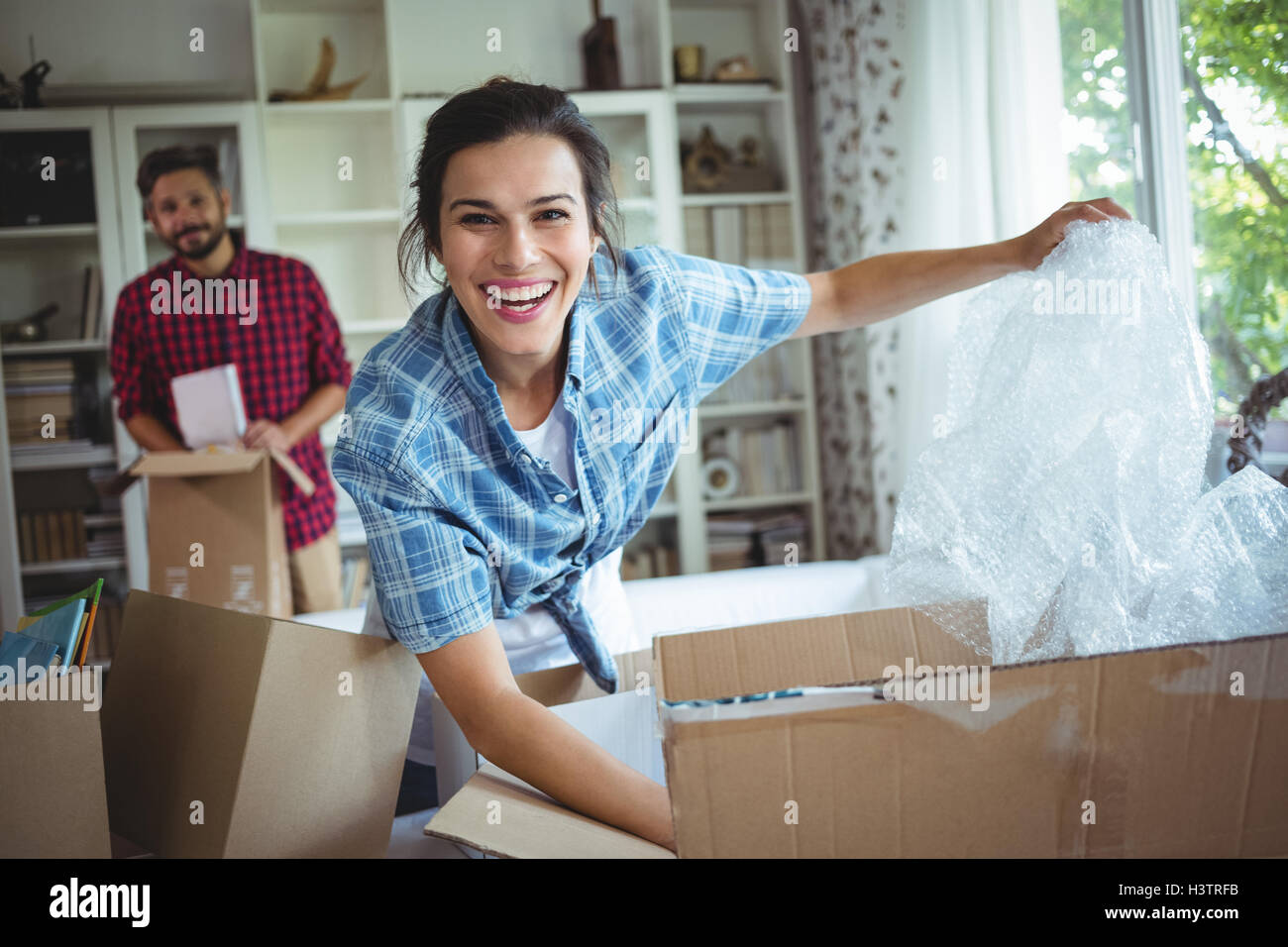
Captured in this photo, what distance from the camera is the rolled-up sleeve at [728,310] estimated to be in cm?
128

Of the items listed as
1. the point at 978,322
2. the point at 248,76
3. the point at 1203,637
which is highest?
the point at 248,76

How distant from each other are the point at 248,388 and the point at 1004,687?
2.51 m

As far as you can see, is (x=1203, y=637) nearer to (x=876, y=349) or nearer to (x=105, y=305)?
(x=876, y=349)

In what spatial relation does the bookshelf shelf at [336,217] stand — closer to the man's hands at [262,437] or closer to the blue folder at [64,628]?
the man's hands at [262,437]

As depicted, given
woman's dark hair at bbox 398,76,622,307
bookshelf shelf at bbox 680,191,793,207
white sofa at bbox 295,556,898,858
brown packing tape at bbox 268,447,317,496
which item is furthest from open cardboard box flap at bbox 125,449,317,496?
bookshelf shelf at bbox 680,191,793,207

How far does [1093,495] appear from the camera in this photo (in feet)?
2.93

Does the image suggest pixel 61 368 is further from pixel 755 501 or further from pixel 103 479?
pixel 755 501

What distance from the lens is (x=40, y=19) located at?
354 cm

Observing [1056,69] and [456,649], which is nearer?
[456,649]

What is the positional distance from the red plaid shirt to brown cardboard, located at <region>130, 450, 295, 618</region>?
464mm

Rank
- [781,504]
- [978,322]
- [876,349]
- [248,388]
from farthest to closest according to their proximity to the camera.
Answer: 1. [781,504]
2. [876,349]
3. [248,388]
4. [978,322]

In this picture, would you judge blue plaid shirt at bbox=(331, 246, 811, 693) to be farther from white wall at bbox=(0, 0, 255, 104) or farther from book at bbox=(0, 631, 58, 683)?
white wall at bbox=(0, 0, 255, 104)
